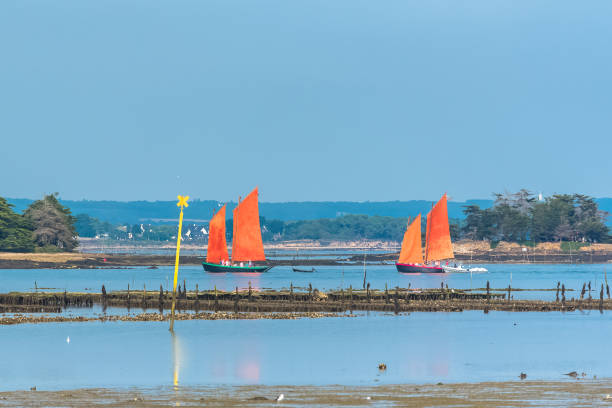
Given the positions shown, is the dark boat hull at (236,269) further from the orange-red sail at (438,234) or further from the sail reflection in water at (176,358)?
the sail reflection in water at (176,358)

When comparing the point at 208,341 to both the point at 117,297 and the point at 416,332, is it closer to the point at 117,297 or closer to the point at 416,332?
the point at 416,332

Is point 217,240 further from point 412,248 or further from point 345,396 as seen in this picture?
point 345,396

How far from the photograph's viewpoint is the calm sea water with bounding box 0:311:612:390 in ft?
167

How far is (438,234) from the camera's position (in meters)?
Answer: 172

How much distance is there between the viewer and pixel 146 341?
67.1 meters

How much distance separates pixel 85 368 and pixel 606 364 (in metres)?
26.0

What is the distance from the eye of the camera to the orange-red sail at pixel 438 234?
16914 cm

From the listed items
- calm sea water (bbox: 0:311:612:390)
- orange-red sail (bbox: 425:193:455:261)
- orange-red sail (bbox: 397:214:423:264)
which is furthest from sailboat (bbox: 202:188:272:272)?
calm sea water (bbox: 0:311:612:390)

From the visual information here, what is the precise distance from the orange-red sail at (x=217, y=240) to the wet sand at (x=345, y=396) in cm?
11478

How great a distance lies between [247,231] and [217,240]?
16413 millimetres

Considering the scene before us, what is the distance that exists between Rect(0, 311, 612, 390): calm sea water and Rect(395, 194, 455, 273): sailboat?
269 ft

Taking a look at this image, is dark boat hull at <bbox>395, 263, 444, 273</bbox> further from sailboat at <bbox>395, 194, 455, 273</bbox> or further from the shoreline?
the shoreline

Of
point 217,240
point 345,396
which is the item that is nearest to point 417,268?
point 217,240

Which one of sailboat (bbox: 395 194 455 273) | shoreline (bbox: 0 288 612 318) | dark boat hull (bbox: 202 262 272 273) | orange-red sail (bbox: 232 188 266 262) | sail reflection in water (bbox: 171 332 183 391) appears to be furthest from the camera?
dark boat hull (bbox: 202 262 272 273)
